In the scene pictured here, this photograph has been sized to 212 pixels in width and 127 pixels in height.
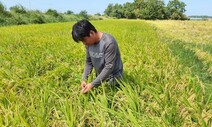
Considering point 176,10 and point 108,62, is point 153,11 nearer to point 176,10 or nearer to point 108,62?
point 176,10

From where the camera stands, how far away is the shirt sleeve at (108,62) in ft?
9.82

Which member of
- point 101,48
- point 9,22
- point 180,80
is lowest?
point 9,22

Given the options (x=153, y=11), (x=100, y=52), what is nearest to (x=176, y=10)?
(x=153, y=11)

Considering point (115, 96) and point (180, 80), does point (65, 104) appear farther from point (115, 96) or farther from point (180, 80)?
point (180, 80)

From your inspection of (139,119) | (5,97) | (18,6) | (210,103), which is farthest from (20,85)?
(18,6)

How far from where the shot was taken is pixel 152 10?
6462cm

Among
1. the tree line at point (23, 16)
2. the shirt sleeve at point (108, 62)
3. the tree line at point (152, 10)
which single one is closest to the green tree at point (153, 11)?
the tree line at point (152, 10)

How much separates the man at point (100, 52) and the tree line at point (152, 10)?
61.8m

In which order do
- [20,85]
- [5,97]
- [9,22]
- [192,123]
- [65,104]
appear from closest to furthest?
[192,123], [65,104], [5,97], [20,85], [9,22]

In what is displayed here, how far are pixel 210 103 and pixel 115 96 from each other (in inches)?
38.4

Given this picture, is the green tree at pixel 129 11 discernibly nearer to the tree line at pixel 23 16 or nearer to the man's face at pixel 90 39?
the tree line at pixel 23 16

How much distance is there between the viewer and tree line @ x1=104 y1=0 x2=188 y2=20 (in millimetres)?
64750

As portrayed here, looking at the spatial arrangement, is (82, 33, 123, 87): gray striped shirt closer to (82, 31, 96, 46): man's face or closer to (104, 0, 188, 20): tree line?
(82, 31, 96, 46): man's face

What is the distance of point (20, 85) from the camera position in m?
3.48
